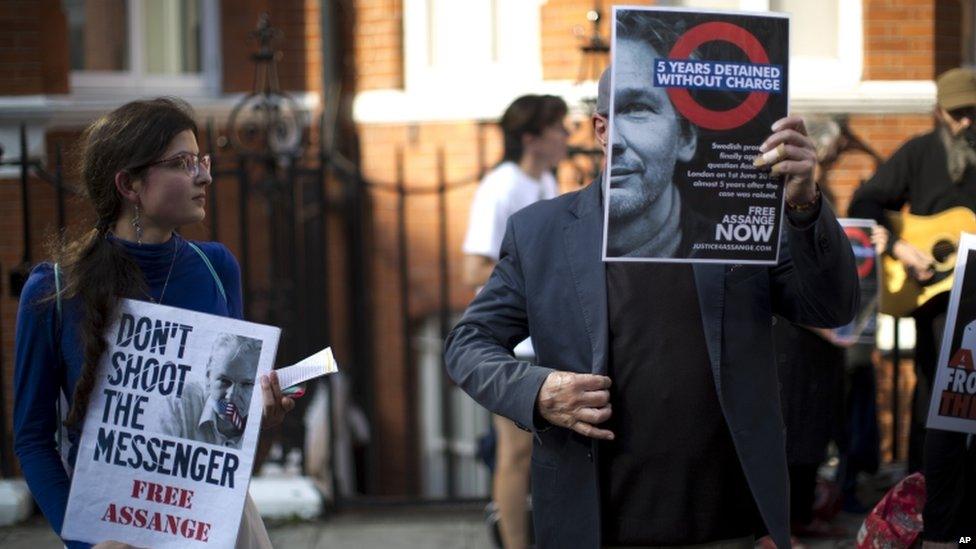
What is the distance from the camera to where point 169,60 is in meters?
9.89

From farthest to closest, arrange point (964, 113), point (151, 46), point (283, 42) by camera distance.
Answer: point (151, 46), point (283, 42), point (964, 113)

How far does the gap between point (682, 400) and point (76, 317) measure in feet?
4.39

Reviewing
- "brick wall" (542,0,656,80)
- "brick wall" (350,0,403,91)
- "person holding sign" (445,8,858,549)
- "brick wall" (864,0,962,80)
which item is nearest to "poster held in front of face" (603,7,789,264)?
"person holding sign" (445,8,858,549)

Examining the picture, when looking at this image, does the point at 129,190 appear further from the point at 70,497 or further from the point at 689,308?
the point at 689,308

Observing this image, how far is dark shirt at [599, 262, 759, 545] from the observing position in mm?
2971

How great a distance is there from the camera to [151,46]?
32.3 ft

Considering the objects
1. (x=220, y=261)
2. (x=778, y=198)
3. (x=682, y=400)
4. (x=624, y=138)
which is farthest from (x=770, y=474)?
(x=220, y=261)

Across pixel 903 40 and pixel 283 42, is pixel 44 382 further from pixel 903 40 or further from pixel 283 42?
pixel 283 42

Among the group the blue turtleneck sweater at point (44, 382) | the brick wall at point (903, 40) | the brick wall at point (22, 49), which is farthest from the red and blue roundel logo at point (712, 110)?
the brick wall at point (22, 49)

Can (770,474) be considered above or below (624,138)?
below

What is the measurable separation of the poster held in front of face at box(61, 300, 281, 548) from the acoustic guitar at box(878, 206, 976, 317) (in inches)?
130

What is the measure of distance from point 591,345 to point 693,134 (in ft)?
1.75

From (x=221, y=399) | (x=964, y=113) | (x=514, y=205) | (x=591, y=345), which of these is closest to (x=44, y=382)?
(x=221, y=399)

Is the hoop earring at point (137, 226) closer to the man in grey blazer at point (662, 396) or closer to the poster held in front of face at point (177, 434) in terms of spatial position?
the poster held in front of face at point (177, 434)
